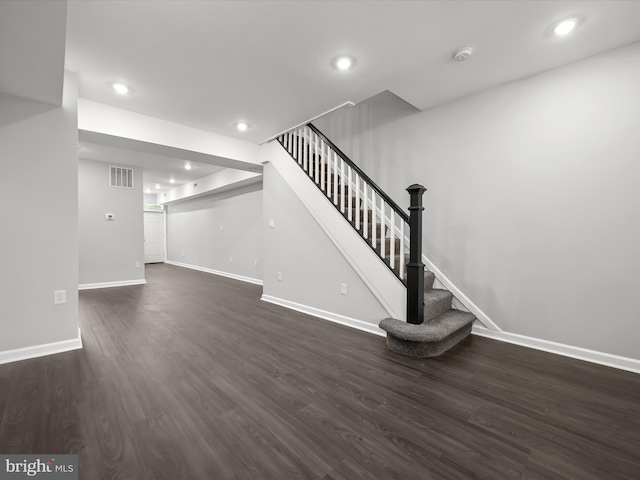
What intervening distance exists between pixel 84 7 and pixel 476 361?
13.8 ft

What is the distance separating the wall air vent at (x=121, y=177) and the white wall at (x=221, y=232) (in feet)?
7.16

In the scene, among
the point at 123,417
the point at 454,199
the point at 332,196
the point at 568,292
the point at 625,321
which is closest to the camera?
the point at 123,417

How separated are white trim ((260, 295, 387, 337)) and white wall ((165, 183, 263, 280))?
2.09m

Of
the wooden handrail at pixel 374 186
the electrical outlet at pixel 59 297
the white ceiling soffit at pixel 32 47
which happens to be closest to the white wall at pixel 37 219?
the electrical outlet at pixel 59 297

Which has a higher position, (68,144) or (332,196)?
(68,144)

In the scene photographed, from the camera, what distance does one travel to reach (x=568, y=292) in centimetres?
271

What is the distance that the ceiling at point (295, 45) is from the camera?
78.2 inches

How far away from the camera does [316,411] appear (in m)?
1.83

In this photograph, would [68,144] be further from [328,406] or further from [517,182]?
[517,182]

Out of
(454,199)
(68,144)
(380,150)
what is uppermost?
(380,150)

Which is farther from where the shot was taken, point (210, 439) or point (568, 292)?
point (568, 292)

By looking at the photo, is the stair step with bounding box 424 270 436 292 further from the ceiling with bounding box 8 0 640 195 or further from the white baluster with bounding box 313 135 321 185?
the ceiling with bounding box 8 0 640 195

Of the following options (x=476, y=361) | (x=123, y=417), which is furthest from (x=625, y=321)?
(x=123, y=417)

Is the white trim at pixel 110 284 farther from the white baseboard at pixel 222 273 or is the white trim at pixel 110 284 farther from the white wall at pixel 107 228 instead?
the white baseboard at pixel 222 273
